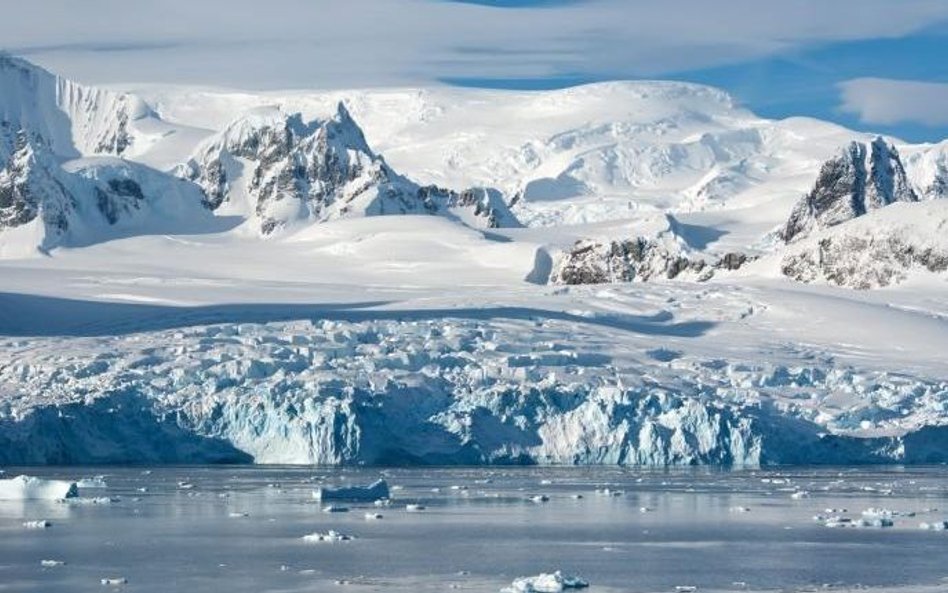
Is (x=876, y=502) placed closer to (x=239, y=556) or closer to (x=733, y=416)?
(x=733, y=416)

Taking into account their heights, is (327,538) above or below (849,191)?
below

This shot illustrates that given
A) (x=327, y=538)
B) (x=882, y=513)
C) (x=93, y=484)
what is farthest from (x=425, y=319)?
(x=327, y=538)

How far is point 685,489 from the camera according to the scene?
55844mm

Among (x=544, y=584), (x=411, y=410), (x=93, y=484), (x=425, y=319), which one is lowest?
(x=544, y=584)

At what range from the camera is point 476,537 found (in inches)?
1668

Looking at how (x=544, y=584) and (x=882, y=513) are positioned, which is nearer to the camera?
(x=544, y=584)

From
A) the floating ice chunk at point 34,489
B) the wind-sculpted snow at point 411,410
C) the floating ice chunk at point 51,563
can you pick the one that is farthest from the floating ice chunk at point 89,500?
the wind-sculpted snow at point 411,410

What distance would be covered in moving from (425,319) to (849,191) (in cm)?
5117

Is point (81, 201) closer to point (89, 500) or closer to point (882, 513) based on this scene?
point (89, 500)

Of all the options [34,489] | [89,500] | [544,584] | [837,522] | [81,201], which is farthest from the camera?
[81,201]

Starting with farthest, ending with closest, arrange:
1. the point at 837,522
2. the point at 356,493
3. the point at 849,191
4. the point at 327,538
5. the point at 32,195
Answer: the point at 32,195
the point at 849,191
the point at 356,493
the point at 837,522
the point at 327,538

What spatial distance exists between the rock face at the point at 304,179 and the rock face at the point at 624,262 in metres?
25.7

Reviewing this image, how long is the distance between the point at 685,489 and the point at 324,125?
313 ft

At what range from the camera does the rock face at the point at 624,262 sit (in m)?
115
